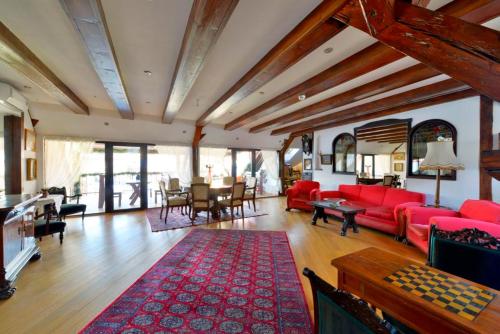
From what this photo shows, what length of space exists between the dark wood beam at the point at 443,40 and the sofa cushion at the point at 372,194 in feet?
12.8

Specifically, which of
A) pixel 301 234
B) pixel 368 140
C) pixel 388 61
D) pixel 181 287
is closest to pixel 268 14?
pixel 388 61

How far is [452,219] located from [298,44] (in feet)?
9.09

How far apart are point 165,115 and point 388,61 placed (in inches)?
171

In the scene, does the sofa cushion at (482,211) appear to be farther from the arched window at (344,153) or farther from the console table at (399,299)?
the arched window at (344,153)

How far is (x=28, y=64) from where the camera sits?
2.44 meters

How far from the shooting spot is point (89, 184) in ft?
18.7

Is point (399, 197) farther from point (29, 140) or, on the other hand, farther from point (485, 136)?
point (29, 140)

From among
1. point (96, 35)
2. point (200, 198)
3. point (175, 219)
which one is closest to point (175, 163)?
point (175, 219)

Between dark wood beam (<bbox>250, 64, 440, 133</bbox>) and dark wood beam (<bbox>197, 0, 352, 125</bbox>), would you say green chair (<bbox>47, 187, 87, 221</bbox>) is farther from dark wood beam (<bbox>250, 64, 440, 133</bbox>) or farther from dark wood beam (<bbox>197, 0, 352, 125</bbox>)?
dark wood beam (<bbox>250, 64, 440, 133</bbox>)

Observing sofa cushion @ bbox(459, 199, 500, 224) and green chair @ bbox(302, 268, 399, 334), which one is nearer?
green chair @ bbox(302, 268, 399, 334)

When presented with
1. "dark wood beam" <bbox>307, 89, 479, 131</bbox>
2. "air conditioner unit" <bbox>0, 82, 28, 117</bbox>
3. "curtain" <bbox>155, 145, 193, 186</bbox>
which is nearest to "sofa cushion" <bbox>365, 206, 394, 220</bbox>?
"dark wood beam" <bbox>307, 89, 479, 131</bbox>

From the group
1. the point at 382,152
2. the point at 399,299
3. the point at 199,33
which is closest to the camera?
the point at 399,299

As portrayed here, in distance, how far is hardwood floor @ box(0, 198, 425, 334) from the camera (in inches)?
74.6

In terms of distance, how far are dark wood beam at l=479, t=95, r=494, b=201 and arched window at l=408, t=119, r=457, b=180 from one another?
14.2 inches
